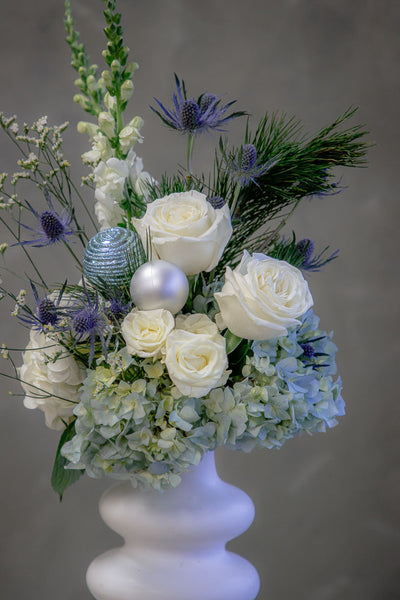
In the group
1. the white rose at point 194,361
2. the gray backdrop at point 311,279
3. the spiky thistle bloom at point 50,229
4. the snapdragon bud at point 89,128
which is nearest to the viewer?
the white rose at point 194,361

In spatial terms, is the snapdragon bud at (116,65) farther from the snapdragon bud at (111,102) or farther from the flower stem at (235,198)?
the flower stem at (235,198)

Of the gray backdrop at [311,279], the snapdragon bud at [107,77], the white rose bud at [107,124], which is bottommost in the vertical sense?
the gray backdrop at [311,279]

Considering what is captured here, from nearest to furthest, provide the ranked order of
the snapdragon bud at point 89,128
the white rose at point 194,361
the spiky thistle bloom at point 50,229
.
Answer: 1. the white rose at point 194,361
2. the spiky thistle bloom at point 50,229
3. the snapdragon bud at point 89,128

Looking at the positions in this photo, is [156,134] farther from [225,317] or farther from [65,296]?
[225,317]

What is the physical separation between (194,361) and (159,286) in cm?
9

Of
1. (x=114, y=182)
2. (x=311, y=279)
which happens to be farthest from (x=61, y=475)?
(x=311, y=279)

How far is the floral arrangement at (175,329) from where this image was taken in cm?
72

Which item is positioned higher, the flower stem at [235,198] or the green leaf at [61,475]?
the flower stem at [235,198]

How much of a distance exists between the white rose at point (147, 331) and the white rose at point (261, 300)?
6 cm

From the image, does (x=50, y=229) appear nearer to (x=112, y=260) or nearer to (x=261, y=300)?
(x=112, y=260)

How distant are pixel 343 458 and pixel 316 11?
94 cm

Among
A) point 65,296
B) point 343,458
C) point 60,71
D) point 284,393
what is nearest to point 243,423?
point 284,393

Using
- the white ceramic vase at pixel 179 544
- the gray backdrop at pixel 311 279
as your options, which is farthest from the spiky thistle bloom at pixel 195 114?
the gray backdrop at pixel 311 279

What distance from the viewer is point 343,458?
1.48 meters
